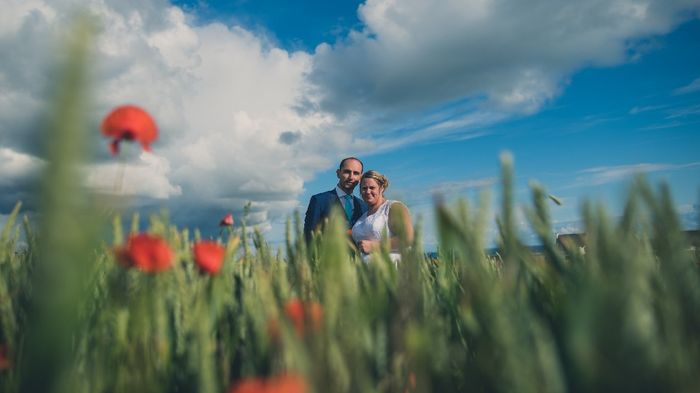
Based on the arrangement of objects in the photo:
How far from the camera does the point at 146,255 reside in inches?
35.4

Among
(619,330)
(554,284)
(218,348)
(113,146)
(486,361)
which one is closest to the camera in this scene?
(619,330)

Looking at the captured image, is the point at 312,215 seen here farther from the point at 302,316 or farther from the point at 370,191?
the point at 302,316

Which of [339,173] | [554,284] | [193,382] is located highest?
[339,173]

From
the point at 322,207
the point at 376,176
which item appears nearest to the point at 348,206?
the point at 322,207

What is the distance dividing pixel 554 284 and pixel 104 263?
1.31 meters

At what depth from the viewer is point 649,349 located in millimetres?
468

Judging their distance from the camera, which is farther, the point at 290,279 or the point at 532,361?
the point at 290,279

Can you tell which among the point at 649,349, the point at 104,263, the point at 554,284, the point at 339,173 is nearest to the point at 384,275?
the point at 554,284

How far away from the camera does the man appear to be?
725 cm

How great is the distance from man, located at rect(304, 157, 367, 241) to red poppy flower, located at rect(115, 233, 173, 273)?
20.4ft

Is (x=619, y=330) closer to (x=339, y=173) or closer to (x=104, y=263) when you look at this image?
(x=104, y=263)

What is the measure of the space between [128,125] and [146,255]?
0.30 m

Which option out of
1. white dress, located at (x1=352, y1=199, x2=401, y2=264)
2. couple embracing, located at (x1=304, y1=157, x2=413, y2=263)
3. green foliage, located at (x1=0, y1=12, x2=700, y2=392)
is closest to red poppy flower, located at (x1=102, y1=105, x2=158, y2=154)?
green foliage, located at (x1=0, y1=12, x2=700, y2=392)

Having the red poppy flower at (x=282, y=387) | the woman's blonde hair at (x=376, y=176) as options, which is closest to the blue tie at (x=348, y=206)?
the woman's blonde hair at (x=376, y=176)
